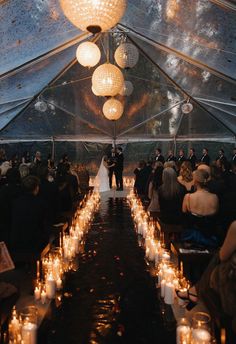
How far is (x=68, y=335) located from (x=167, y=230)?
118 inches

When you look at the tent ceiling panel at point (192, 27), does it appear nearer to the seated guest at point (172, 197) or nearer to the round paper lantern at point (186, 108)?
the seated guest at point (172, 197)

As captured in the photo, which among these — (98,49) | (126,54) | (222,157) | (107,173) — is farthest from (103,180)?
(98,49)

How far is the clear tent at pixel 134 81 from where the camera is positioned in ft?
28.6

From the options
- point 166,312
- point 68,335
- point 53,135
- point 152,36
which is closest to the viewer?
point 68,335

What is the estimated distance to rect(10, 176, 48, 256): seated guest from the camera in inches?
203

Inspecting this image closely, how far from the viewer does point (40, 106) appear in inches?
725

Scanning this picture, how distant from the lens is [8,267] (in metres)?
3.60

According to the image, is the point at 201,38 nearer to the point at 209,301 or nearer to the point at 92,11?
the point at 92,11

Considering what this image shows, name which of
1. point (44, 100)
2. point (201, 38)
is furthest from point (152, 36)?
point (44, 100)

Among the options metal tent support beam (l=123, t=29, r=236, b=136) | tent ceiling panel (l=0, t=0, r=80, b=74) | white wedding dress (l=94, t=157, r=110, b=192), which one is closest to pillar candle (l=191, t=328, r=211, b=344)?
tent ceiling panel (l=0, t=0, r=80, b=74)

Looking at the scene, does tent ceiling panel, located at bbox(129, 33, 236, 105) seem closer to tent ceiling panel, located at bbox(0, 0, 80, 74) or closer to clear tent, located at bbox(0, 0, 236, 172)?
clear tent, located at bbox(0, 0, 236, 172)

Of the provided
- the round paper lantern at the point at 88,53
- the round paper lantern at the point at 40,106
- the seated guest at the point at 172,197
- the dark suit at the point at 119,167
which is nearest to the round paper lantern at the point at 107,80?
the round paper lantern at the point at 88,53

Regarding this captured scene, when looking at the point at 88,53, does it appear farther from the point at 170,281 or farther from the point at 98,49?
the point at 170,281

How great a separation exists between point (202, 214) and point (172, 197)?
Result: 136 centimetres
